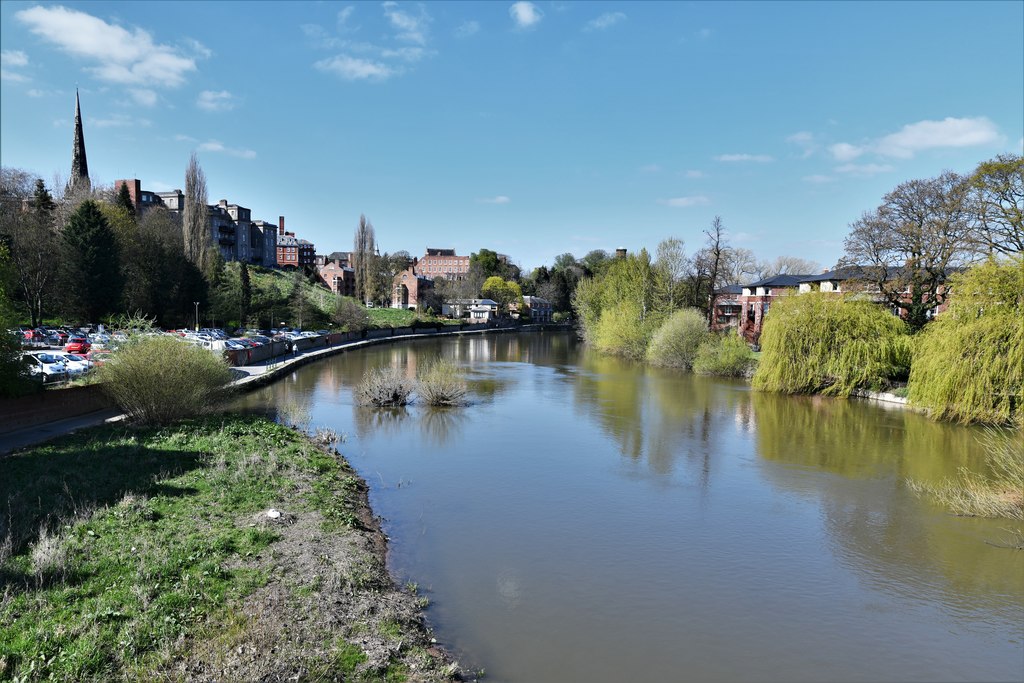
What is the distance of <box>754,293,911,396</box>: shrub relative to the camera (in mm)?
30438

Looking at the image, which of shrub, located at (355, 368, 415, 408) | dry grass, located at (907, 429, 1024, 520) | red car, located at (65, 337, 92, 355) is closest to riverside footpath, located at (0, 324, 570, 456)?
shrub, located at (355, 368, 415, 408)

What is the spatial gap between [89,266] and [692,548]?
156 feet

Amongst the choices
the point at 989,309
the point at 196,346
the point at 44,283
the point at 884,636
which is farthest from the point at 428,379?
the point at 44,283

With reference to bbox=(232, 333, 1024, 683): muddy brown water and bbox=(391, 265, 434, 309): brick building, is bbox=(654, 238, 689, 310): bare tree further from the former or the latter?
bbox=(391, 265, 434, 309): brick building

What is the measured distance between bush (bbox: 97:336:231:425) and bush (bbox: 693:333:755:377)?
3004 cm

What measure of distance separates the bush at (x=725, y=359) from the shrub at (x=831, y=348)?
251 inches

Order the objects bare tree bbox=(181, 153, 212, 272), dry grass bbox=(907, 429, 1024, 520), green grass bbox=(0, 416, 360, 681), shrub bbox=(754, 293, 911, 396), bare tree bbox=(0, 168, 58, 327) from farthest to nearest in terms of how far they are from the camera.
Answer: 1. bare tree bbox=(181, 153, 212, 272)
2. bare tree bbox=(0, 168, 58, 327)
3. shrub bbox=(754, 293, 911, 396)
4. dry grass bbox=(907, 429, 1024, 520)
5. green grass bbox=(0, 416, 360, 681)

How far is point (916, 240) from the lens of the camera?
33.4 meters

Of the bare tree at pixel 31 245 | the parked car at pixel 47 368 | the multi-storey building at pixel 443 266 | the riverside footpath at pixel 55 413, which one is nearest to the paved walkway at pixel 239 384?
the riverside footpath at pixel 55 413

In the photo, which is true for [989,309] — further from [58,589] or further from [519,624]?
[58,589]

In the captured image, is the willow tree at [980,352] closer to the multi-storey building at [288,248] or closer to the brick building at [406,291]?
the brick building at [406,291]

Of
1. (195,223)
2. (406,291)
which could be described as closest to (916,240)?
(195,223)

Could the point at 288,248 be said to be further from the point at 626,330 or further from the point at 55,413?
the point at 55,413

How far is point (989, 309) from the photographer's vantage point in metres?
24.3
